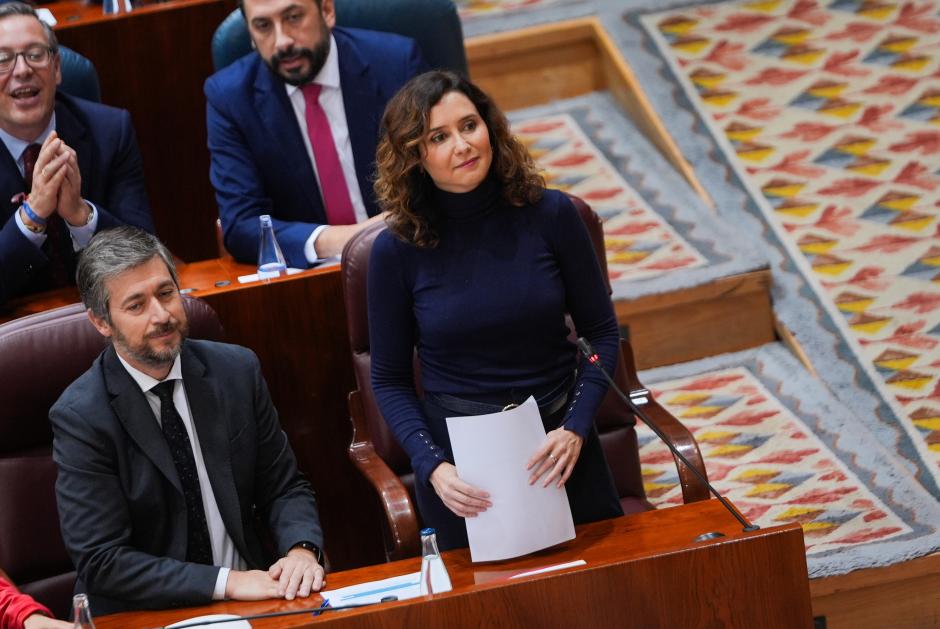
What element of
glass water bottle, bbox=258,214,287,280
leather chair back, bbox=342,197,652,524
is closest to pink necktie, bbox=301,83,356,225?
glass water bottle, bbox=258,214,287,280

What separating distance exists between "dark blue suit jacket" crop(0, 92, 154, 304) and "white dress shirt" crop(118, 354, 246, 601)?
66 cm

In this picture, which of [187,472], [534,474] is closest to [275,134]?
[187,472]

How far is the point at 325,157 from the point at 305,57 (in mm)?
191

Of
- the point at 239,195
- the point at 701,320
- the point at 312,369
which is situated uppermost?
the point at 239,195

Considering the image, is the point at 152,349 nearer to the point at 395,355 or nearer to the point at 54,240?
the point at 395,355

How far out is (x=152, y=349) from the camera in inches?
76.9

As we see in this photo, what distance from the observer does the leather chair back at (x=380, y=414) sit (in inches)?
88.3

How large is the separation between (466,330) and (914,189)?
1860mm

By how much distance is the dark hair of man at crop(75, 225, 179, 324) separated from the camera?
1964mm

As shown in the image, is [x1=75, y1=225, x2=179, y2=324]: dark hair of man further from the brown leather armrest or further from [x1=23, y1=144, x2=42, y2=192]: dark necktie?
[x1=23, y1=144, x2=42, y2=192]: dark necktie

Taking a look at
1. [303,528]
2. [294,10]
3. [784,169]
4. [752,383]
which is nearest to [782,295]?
[752,383]

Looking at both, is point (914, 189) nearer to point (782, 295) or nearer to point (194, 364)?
point (782, 295)

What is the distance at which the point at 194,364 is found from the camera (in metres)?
2.02

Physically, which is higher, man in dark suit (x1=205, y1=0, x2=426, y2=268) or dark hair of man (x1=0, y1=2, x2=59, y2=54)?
dark hair of man (x1=0, y1=2, x2=59, y2=54)
